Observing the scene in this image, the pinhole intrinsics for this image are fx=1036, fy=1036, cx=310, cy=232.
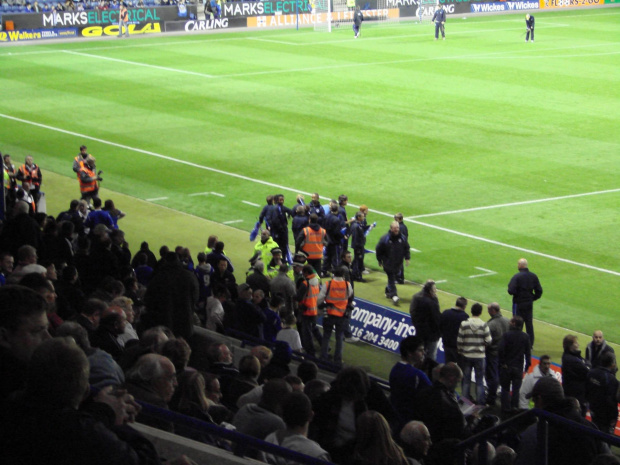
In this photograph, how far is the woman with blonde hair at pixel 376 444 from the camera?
696 cm

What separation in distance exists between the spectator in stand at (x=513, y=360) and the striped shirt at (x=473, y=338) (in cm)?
24

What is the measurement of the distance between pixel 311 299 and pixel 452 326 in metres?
2.33

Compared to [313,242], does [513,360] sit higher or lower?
lower

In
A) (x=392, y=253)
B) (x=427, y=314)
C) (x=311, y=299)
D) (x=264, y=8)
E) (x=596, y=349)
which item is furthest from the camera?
(x=264, y=8)

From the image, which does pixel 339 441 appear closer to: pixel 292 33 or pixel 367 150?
pixel 367 150

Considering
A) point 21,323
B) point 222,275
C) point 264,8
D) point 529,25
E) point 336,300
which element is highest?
point 264,8

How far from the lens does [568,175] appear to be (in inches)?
1152

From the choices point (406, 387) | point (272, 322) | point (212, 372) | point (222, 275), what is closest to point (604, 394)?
point (272, 322)

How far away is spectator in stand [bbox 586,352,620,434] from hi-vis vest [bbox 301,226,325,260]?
722 centimetres

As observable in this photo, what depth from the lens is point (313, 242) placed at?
19.5 metres

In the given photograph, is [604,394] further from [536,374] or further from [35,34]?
[35,34]

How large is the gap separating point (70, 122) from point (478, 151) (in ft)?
47.9

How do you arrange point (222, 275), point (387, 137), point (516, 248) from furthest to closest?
point (387, 137), point (516, 248), point (222, 275)

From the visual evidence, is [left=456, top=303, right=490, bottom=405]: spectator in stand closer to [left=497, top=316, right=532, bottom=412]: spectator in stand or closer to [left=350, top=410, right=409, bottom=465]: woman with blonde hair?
[left=497, top=316, right=532, bottom=412]: spectator in stand
